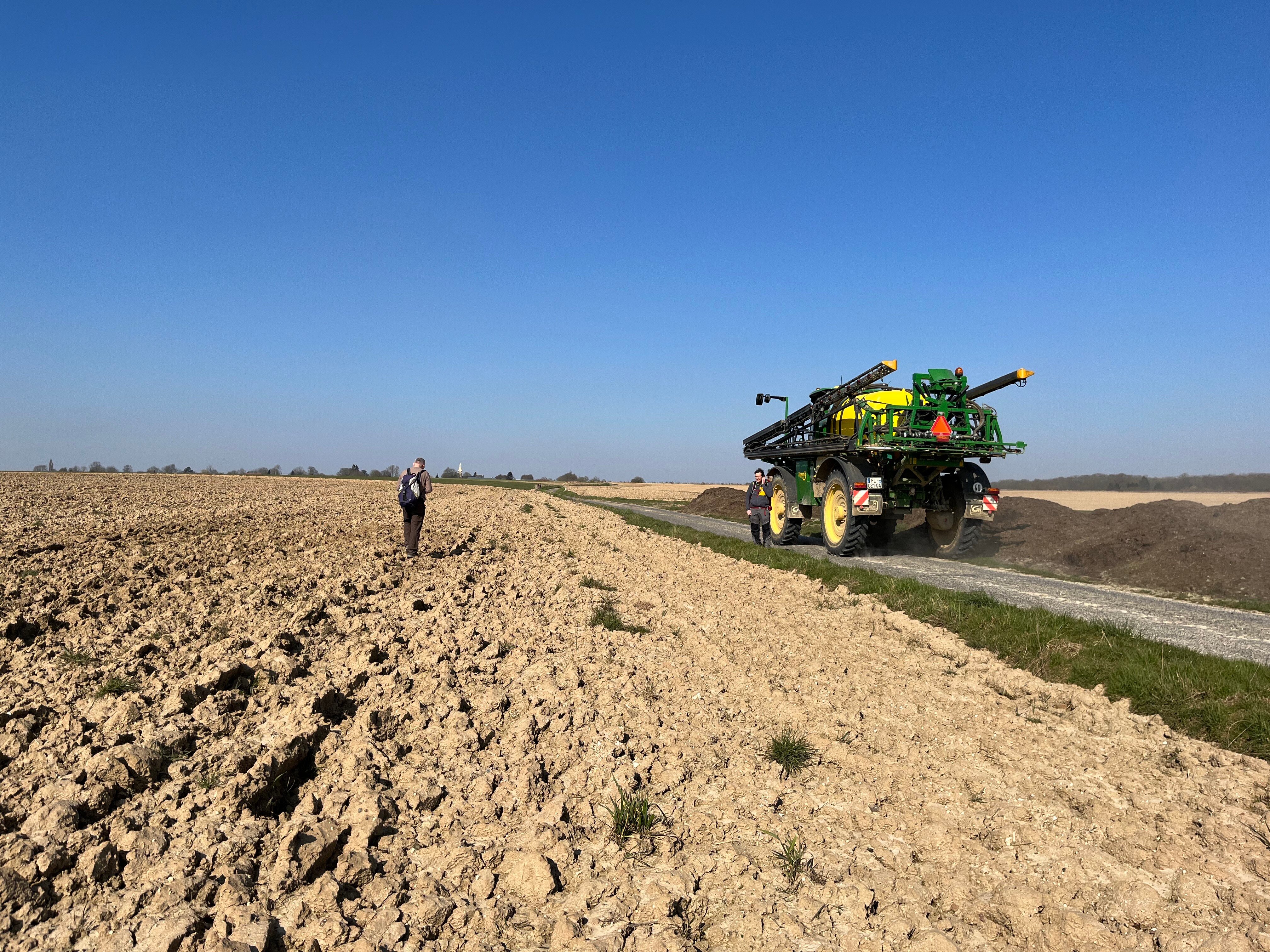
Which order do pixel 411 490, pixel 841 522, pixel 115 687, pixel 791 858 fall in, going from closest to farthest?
pixel 791 858 → pixel 115 687 → pixel 411 490 → pixel 841 522

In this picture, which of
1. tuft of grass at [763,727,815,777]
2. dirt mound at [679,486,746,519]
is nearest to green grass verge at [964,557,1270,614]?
tuft of grass at [763,727,815,777]

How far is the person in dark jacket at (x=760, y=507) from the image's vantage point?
661 inches

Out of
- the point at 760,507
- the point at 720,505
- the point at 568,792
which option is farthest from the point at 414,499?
the point at 720,505

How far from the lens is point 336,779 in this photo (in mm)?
4035

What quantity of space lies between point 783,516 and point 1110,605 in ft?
28.1

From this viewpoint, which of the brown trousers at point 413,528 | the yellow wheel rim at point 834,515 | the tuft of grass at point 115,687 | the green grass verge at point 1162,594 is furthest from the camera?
the yellow wheel rim at point 834,515

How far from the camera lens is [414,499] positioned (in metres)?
12.2

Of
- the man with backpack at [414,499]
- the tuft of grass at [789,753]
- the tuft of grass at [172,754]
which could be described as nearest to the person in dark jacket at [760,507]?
the man with backpack at [414,499]

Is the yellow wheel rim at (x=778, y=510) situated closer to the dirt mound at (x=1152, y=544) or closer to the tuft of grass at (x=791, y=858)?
the dirt mound at (x=1152, y=544)

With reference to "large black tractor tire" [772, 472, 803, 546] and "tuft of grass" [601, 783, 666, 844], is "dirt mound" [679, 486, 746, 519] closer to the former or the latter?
"large black tractor tire" [772, 472, 803, 546]

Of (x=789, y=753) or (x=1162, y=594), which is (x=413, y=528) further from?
(x=1162, y=594)

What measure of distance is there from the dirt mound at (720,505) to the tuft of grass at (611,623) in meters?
22.5

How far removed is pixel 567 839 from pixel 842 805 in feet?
4.93

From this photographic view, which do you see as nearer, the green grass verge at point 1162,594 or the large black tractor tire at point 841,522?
the green grass verge at point 1162,594
